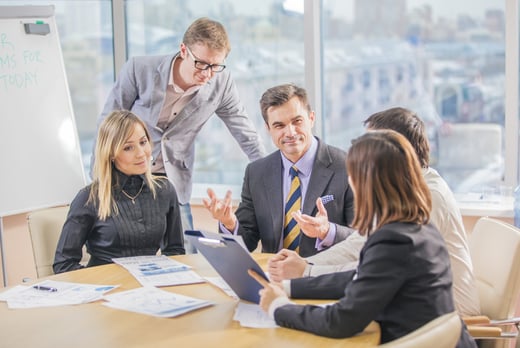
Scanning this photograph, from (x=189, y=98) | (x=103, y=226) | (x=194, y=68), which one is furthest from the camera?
(x=189, y=98)

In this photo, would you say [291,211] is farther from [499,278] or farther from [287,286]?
[499,278]

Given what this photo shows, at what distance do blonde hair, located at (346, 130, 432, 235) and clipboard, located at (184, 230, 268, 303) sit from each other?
14.4 inches

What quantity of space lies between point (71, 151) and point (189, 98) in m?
Answer: 1.02

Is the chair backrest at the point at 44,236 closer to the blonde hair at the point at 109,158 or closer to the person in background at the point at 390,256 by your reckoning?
the blonde hair at the point at 109,158

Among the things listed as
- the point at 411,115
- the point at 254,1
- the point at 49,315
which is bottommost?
the point at 49,315

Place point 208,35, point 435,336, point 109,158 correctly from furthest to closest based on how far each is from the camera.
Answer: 1. point 208,35
2. point 109,158
3. point 435,336

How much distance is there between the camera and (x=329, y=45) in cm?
448

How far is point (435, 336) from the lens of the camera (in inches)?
61.8

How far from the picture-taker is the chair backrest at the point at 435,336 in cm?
152

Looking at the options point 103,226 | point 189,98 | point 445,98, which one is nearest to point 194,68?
point 189,98

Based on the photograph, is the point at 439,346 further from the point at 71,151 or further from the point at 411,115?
the point at 71,151

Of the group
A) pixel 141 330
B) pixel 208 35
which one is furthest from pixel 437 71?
pixel 141 330

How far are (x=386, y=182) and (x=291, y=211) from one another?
116 cm

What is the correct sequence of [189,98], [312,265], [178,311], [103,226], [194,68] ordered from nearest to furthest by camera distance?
1. [178,311]
2. [312,265]
3. [103,226]
4. [194,68]
5. [189,98]
